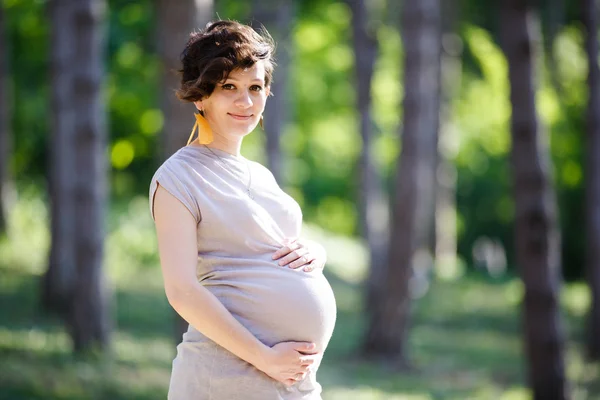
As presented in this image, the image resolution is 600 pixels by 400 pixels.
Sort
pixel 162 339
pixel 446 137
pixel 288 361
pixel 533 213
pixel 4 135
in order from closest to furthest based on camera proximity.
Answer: pixel 288 361
pixel 533 213
pixel 162 339
pixel 4 135
pixel 446 137

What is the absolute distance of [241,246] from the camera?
3113 millimetres

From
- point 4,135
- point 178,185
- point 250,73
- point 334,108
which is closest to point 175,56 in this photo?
point 250,73

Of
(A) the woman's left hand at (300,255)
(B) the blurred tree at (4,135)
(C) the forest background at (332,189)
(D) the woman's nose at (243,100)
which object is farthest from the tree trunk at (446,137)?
(D) the woman's nose at (243,100)

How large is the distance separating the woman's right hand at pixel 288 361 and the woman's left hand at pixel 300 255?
27 centimetres

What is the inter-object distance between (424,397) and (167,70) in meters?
5.21

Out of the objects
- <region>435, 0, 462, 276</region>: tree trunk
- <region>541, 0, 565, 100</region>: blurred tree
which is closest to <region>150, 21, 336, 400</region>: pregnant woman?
<region>435, 0, 462, 276</region>: tree trunk


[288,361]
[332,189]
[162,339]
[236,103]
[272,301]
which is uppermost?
[332,189]

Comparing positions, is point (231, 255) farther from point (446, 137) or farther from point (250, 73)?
point (446, 137)

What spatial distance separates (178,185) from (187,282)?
1.00ft

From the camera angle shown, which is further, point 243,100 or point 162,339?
point 162,339

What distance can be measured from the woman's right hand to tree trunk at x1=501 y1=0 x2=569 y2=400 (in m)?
6.27

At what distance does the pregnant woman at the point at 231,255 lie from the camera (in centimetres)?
297

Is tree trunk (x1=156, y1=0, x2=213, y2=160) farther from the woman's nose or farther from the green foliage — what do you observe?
the green foliage

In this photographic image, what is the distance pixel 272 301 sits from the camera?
3123mm
